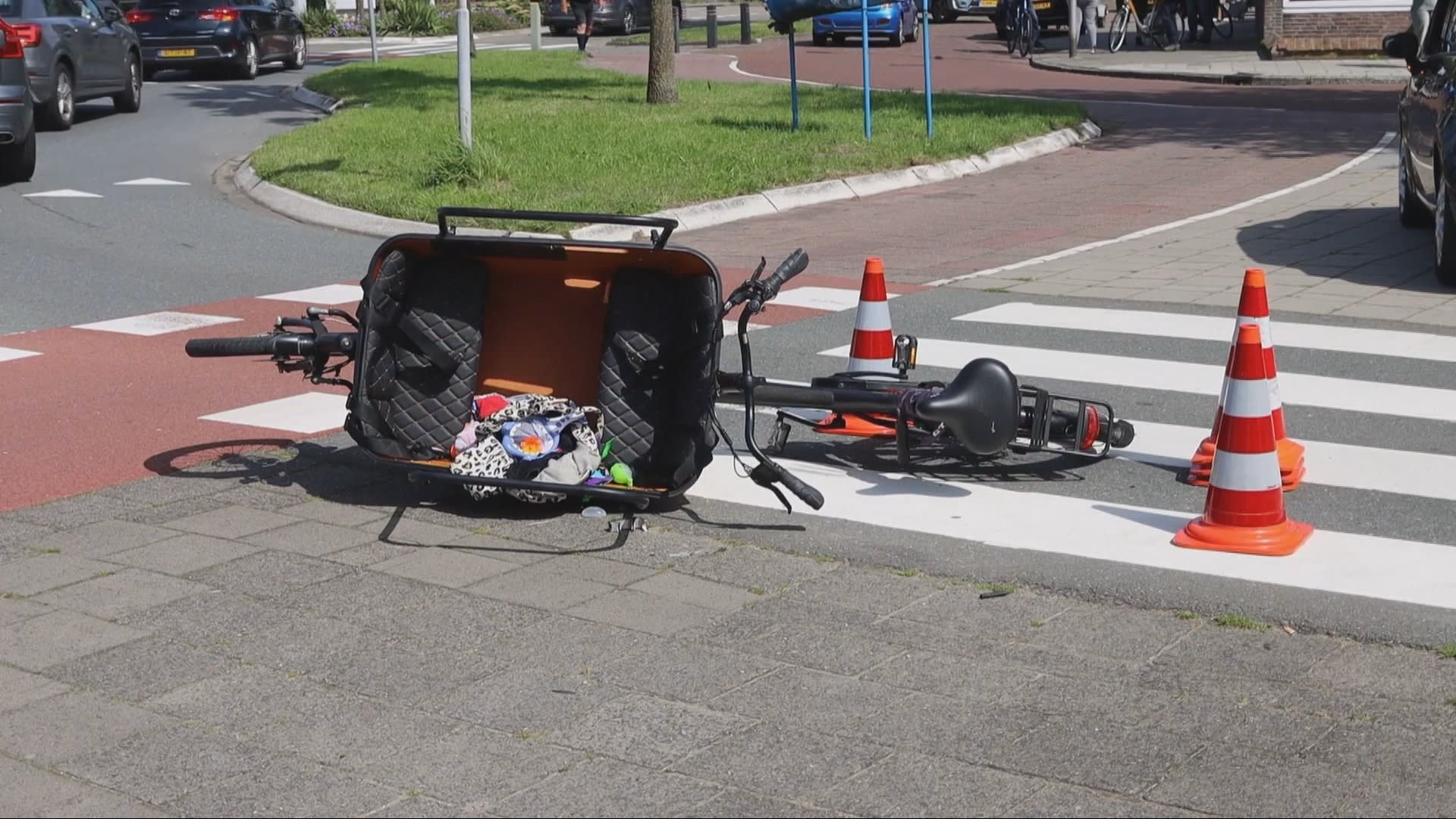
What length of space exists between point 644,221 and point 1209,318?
4.67 m

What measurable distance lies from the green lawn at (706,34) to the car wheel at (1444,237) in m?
29.1

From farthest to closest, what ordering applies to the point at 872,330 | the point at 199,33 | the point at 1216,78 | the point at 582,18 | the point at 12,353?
the point at 582,18 → the point at 199,33 → the point at 1216,78 → the point at 12,353 → the point at 872,330

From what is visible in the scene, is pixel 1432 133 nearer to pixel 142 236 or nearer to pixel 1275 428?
pixel 1275 428

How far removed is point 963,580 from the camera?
5.64 meters

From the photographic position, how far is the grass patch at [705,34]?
4153 centimetres

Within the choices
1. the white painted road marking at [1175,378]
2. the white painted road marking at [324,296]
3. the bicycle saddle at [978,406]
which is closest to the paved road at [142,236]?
the white painted road marking at [324,296]

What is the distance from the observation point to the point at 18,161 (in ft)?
54.4

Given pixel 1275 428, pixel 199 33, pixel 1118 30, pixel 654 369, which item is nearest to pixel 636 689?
pixel 654 369

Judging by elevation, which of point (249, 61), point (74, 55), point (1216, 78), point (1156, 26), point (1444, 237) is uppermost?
point (1156, 26)

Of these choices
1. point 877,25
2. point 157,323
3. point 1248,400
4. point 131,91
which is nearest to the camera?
point 1248,400

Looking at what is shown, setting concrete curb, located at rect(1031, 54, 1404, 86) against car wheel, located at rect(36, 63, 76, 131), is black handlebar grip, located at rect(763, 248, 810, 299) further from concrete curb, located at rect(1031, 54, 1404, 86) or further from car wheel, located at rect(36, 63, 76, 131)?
concrete curb, located at rect(1031, 54, 1404, 86)

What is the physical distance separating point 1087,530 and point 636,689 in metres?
2.11

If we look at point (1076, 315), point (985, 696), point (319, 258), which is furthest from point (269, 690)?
point (319, 258)

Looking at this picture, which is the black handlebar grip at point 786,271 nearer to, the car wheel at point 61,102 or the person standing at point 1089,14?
the car wheel at point 61,102
